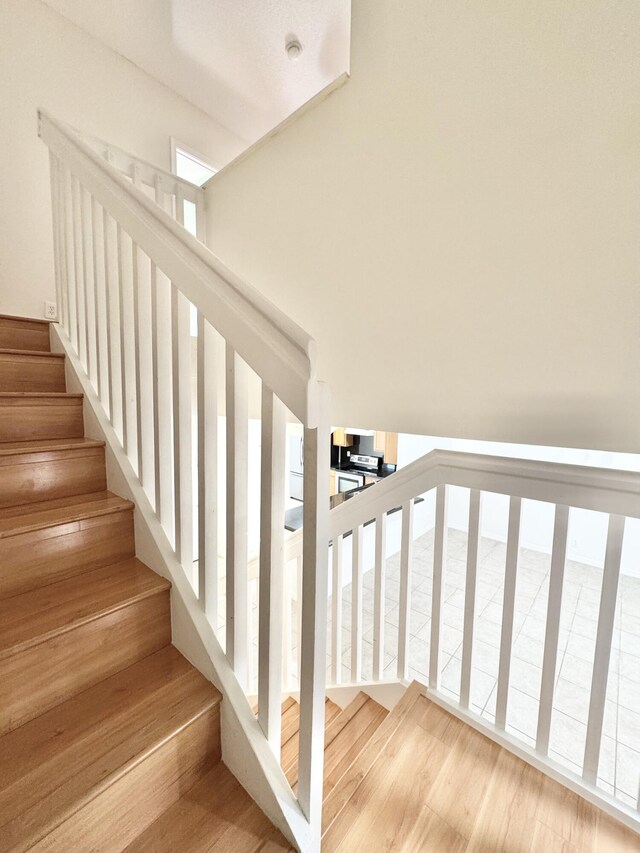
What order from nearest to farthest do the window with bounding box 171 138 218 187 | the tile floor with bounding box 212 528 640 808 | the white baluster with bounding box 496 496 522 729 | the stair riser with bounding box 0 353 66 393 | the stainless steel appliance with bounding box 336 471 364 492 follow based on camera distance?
the white baluster with bounding box 496 496 522 729, the stair riser with bounding box 0 353 66 393, the tile floor with bounding box 212 528 640 808, the window with bounding box 171 138 218 187, the stainless steel appliance with bounding box 336 471 364 492

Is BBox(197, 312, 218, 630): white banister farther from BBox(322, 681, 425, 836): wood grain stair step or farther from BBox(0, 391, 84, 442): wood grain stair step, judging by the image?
BBox(0, 391, 84, 442): wood grain stair step

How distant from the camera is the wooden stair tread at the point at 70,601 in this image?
0.82 m

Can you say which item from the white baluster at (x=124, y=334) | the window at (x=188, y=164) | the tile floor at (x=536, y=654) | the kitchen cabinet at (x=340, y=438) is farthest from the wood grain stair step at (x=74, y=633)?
the kitchen cabinet at (x=340, y=438)

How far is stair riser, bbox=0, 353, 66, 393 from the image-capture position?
5.01 feet

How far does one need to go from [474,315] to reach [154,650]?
58.7 inches

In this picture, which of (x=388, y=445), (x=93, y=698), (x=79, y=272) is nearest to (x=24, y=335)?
(x=79, y=272)

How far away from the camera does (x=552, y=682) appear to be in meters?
1.10

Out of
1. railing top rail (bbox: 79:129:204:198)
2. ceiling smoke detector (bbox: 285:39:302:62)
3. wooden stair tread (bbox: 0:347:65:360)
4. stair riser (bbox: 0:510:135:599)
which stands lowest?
stair riser (bbox: 0:510:135:599)

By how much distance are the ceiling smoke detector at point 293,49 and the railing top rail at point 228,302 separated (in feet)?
7.74

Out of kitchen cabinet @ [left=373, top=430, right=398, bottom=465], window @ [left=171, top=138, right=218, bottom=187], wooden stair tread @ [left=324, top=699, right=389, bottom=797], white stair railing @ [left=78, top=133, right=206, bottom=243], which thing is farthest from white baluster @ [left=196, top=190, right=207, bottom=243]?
kitchen cabinet @ [left=373, top=430, right=398, bottom=465]

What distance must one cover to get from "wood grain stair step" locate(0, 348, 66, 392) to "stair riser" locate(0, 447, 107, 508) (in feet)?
1.84

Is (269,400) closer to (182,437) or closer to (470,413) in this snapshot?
(182,437)

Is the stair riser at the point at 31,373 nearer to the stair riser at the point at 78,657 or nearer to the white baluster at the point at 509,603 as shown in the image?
the stair riser at the point at 78,657

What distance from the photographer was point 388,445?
16.8 feet
